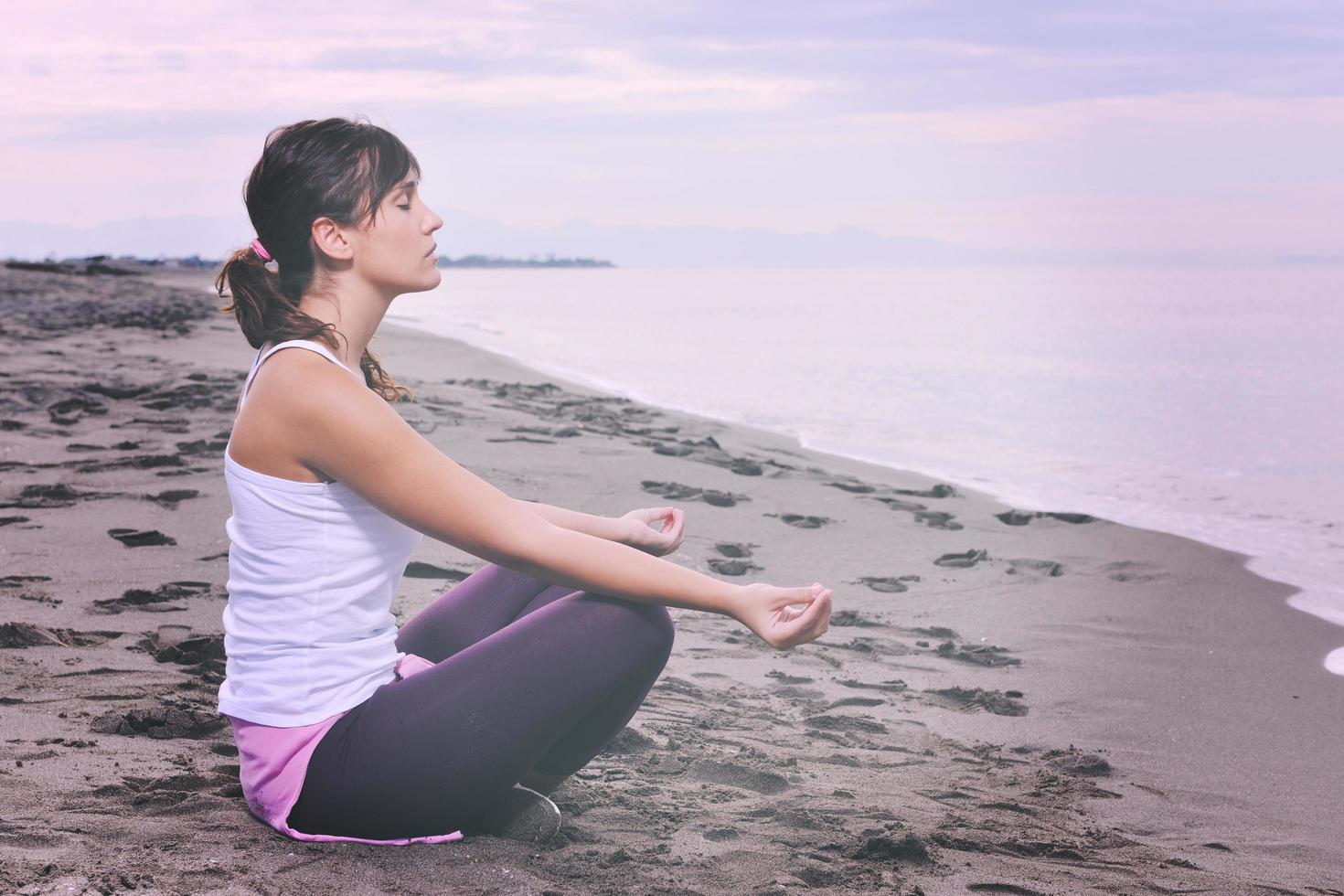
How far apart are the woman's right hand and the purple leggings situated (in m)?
0.17

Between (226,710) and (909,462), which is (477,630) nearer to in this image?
(226,710)

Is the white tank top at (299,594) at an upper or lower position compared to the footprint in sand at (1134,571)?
upper

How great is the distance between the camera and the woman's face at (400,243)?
213cm

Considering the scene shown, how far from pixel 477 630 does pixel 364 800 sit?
0.48 metres

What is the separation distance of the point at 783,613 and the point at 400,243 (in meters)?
0.98

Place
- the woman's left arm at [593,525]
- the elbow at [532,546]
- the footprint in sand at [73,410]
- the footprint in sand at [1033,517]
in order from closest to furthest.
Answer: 1. the elbow at [532,546]
2. the woman's left arm at [593,525]
3. the footprint in sand at [1033,517]
4. the footprint in sand at [73,410]

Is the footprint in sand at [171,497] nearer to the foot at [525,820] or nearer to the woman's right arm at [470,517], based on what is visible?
the foot at [525,820]

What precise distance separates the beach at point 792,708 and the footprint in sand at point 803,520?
28 mm

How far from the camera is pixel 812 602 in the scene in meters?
2.12

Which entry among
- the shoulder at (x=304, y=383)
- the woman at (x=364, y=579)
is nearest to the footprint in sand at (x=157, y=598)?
the woman at (x=364, y=579)

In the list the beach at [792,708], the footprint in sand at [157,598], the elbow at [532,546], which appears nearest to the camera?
the elbow at [532,546]

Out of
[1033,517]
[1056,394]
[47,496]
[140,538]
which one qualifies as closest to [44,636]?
[140,538]

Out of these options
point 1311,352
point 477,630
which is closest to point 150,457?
point 477,630

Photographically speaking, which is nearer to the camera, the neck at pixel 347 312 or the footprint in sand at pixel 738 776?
the neck at pixel 347 312
